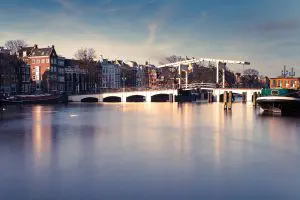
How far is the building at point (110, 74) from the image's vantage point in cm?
11764

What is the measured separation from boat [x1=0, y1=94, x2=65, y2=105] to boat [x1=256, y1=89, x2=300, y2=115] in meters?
37.2

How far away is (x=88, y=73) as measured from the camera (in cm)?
8631

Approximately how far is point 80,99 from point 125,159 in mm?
70092

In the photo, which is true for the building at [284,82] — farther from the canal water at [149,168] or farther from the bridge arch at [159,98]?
the canal water at [149,168]

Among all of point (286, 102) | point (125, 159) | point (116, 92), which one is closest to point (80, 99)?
point (116, 92)

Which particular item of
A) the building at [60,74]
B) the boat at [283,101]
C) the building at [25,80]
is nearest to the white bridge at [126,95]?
the building at [60,74]

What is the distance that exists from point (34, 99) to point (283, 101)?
146ft

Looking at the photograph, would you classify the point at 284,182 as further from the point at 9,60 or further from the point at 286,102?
the point at 9,60

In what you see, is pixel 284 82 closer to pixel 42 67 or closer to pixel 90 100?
pixel 90 100

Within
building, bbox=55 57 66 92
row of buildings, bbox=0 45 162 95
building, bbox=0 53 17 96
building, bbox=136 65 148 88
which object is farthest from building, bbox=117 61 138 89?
building, bbox=0 53 17 96

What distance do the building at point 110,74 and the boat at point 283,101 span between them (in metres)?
81.0

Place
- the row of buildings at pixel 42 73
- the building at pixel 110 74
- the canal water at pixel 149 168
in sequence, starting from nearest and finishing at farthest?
the canal water at pixel 149 168 < the row of buildings at pixel 42 73 < the building at pixel 110 74

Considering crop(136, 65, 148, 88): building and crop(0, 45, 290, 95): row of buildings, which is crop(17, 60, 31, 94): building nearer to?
crop(0, 45, 290, 95): row of buildings

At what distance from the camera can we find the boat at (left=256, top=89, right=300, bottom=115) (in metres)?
37.2
